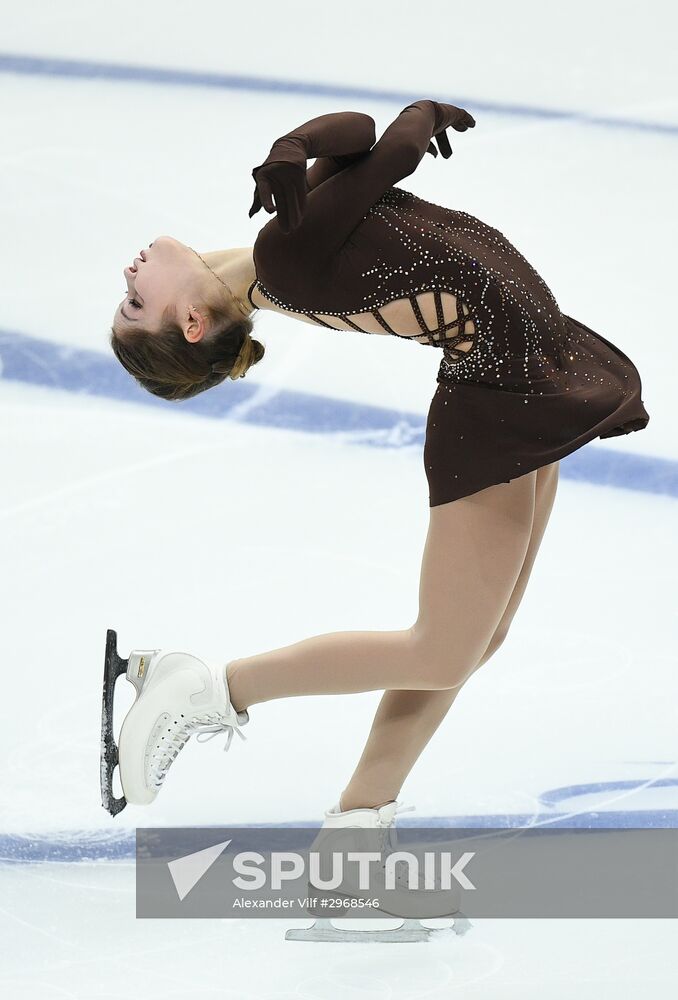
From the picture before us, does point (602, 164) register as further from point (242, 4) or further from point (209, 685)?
point (209, 685)

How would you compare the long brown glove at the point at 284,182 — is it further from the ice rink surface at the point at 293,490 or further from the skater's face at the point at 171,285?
the ice rink surface at the point at 293,490

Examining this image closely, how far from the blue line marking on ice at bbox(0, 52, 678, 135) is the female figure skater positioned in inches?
90.0

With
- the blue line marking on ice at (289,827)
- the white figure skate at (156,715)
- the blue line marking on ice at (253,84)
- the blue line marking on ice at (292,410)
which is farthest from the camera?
the blue line marking on ice at (253,84)

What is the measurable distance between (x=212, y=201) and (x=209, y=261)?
2099 mm

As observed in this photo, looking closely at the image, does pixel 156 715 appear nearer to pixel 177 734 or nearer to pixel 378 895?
pixel 177 734

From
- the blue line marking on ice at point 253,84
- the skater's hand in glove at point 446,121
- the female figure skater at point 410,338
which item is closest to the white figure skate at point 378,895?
the female figure skater at point 410,338

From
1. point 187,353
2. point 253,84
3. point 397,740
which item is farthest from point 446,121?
point 253,84

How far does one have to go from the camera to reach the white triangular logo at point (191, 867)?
94.0 inches

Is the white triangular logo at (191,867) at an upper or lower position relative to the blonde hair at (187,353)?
lower

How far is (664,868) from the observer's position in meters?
Result: 2.43

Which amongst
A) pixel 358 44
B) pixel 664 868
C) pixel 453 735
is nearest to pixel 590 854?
pixel 664 868

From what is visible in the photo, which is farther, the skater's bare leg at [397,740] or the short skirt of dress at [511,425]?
the skater's bare leg at [397,740]

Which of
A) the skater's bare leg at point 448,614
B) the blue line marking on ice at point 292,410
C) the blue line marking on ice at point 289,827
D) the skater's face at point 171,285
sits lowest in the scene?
the blue line marking on ice at point 289,827

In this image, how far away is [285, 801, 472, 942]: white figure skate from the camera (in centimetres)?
229
